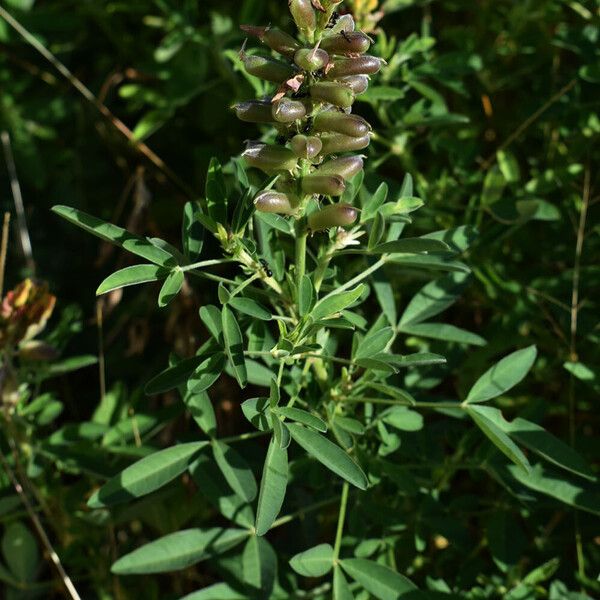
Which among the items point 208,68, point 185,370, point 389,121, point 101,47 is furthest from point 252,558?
point 101,47

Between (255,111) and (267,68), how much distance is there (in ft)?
0.23

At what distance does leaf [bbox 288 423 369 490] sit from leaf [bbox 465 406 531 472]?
296 mm

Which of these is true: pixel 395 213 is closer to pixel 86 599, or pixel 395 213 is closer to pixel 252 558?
pixel 252 558

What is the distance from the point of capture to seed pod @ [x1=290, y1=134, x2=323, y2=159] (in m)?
1.39

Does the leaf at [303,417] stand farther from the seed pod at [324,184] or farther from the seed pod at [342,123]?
the seed pod at [342,123]

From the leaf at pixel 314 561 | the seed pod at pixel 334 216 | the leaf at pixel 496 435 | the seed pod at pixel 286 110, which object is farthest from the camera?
the leaf at pixel 314 561

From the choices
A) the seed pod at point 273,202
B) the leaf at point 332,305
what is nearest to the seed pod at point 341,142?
the seed pod at point 273,202

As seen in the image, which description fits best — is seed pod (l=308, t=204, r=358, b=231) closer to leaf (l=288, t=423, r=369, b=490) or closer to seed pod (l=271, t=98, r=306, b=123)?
seed pod (l=271, t=98, r=306, b=123)

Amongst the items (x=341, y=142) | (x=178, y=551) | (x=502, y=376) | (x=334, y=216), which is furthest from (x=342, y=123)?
(x=178, y=551)

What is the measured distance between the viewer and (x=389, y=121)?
91.1 inches

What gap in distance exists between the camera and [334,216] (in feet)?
4.83

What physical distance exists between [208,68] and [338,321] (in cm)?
163

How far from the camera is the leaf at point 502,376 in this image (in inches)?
71.8

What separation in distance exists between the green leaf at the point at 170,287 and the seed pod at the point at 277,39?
424mm
